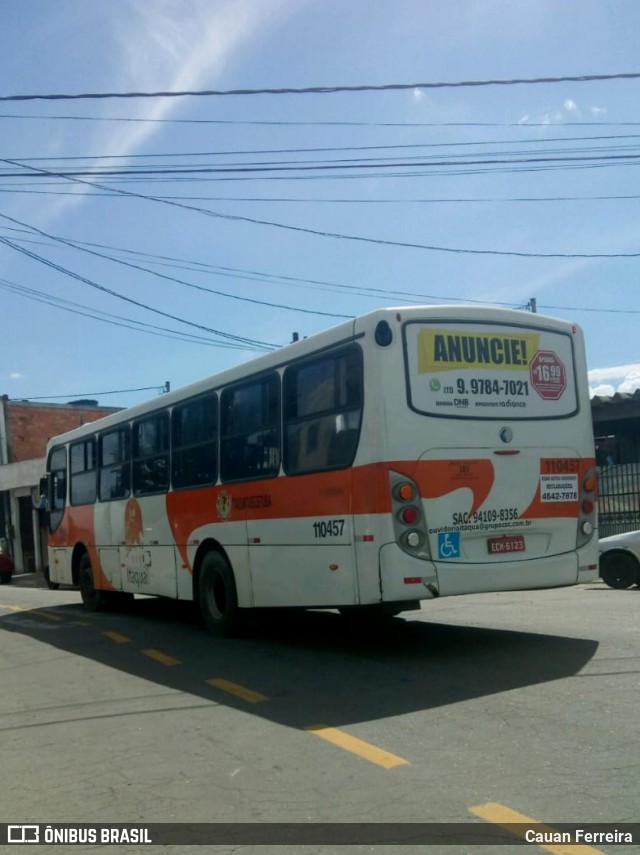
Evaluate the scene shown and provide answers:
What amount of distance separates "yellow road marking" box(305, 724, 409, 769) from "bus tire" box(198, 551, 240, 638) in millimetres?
4098

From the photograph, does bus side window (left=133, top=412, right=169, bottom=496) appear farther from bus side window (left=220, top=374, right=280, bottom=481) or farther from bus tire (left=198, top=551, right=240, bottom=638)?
bus side window (left=220, top=374, right=280, bottom=481)

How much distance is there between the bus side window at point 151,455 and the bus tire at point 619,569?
7564 mm

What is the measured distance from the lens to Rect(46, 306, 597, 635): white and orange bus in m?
8.12

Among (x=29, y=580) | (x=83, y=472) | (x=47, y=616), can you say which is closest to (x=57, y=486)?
(x=83, y=472)

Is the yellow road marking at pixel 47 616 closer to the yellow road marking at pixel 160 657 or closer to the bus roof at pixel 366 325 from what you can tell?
the yellow road marking at pixel 160 657

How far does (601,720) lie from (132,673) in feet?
15.9

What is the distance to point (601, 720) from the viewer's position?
6.20 metres

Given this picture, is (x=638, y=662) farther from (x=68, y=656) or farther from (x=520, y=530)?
(x=68, y=656)

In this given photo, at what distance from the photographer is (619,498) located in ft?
67.8

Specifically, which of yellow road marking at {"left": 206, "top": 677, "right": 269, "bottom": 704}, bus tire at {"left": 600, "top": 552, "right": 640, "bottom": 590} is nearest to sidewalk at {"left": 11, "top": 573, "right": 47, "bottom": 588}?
bus tire at {"left": 600, "top": 552, "right": 640, "bottom": 590}

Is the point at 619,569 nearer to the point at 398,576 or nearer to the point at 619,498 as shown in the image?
the point at 619,498

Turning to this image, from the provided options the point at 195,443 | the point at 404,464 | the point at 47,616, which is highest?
the point at 195,443

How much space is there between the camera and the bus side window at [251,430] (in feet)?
31.7

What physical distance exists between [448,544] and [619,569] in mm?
7934
